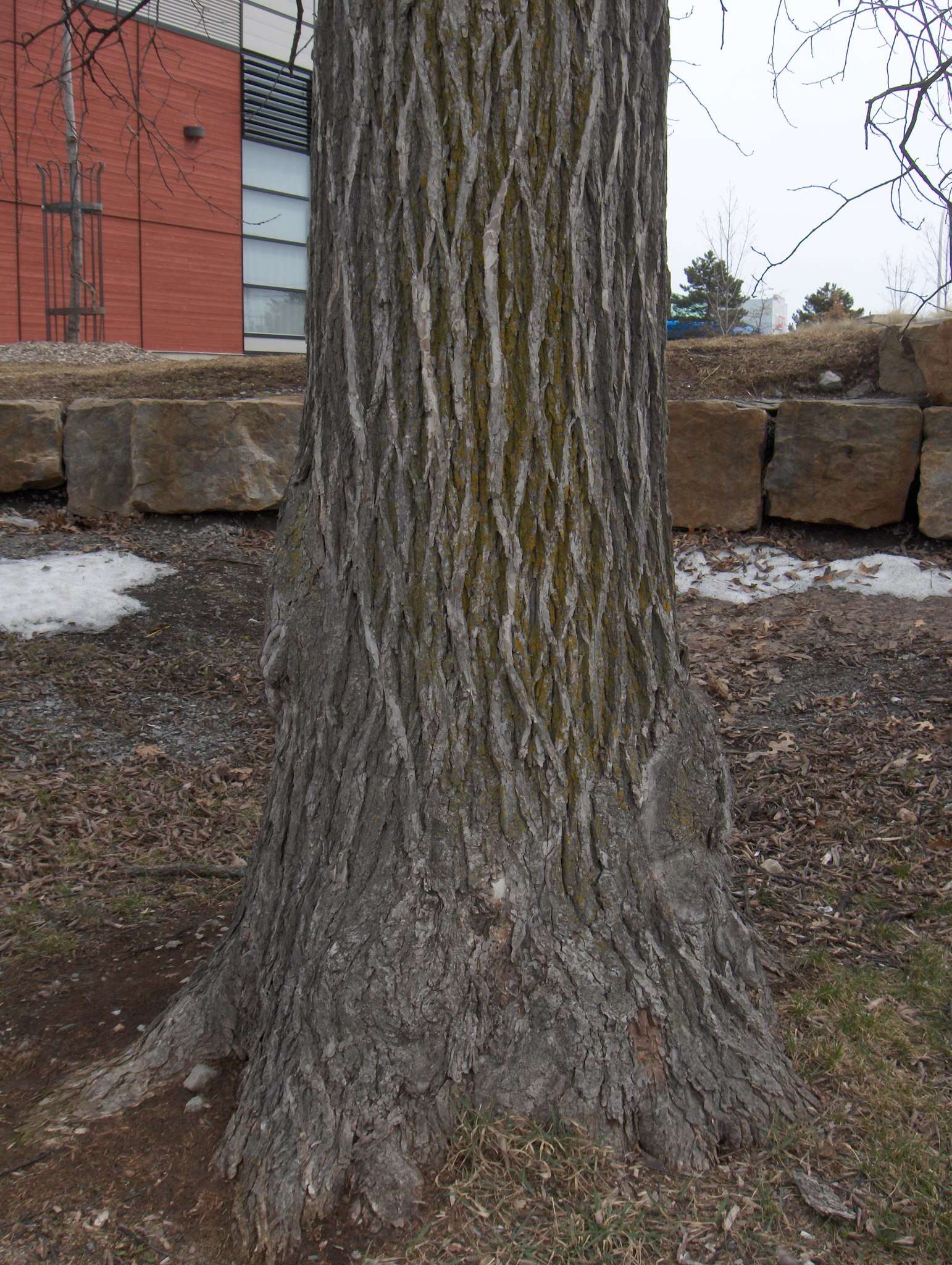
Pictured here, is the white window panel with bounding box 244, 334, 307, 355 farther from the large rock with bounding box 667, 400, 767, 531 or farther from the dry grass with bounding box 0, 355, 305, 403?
the large rock with bounding box 667, 400, 767, 531

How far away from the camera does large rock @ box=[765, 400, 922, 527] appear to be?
607cm

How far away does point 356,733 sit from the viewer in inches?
85.7

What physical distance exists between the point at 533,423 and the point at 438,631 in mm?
450

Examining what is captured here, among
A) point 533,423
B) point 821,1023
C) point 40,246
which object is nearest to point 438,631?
point 533,423

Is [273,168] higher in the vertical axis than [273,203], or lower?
higher

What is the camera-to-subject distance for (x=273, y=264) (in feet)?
59.2

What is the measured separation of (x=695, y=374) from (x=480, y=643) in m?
5.69

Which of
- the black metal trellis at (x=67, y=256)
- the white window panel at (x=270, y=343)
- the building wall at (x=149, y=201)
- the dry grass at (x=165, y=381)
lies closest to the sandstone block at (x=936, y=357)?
the dry grass at (x=165, y=381)

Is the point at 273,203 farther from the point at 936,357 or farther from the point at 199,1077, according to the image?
the point at 199,1077

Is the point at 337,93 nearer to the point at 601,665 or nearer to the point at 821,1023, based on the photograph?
the point at 601,665

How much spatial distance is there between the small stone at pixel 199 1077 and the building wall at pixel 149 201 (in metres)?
13.5

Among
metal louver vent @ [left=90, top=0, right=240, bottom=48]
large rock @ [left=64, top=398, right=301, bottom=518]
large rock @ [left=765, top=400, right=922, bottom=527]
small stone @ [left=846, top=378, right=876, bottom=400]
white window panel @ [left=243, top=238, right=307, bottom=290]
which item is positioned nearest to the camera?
large rock @ [left=765, top=400, right=922, bottom=527]

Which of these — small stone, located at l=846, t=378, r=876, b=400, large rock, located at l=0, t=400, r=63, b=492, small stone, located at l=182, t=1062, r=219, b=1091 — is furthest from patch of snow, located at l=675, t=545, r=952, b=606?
small stone, located at l=182, t=1062, r=219, b=1091

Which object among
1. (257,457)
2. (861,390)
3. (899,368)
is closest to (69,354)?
(257,457)
